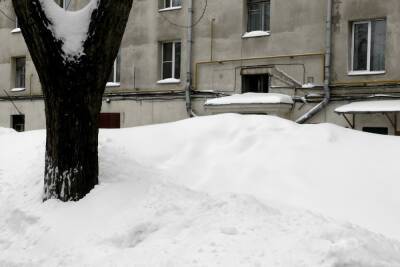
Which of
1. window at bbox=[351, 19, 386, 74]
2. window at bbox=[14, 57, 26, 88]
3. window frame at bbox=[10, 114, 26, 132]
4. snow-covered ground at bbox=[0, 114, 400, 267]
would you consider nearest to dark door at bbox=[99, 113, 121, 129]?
window frame at bbox=[10, 114, 26, 132]

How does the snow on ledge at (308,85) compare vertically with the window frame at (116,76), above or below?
below

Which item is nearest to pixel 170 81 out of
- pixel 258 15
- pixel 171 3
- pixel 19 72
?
pixel 171 3

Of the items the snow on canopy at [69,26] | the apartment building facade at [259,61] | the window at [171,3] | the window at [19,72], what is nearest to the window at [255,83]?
the apartment building facade at [259,61]

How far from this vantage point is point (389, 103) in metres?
11.8

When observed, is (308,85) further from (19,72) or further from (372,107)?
(19,72)

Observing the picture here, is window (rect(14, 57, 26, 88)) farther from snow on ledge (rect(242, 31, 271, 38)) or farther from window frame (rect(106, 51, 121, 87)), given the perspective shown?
snow on ledge (rect(242, 31, 271, 38))

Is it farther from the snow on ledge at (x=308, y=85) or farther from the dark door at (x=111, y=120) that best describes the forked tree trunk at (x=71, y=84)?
the dark door at (x=111, y=120)

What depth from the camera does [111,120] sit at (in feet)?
56.9

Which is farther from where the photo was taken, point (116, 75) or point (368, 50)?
point (116, 75)

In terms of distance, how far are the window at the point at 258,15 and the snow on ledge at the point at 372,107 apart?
3699mm

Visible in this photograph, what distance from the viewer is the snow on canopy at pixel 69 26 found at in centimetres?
559

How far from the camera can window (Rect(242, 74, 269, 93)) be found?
1453 cm

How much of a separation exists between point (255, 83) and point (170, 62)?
3.18 metres

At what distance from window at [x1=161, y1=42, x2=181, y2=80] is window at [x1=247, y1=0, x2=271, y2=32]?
8.58 ft
